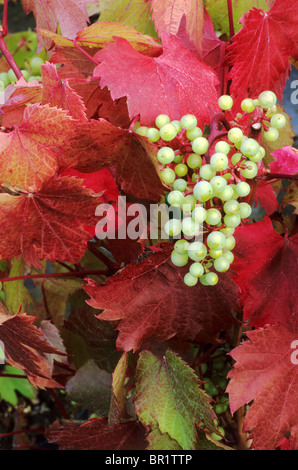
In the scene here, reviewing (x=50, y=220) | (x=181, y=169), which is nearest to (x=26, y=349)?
(x=50, y=220)

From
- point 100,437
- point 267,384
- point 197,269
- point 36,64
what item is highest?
point 36,64

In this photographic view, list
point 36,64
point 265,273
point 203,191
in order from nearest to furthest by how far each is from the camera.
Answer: point 203,191 < point 265,273 < point 36,64

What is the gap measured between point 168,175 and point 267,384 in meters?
0.22

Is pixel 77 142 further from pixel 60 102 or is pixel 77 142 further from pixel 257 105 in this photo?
pixel 257 105

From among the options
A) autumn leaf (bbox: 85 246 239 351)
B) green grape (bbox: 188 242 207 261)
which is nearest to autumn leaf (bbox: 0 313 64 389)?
autumn leaf (bbox: 85 246 239 351)

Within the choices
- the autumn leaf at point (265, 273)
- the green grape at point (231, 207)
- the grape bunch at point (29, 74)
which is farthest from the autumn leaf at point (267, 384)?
the grape bunch at point (29, 74)

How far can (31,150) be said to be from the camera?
0.39m

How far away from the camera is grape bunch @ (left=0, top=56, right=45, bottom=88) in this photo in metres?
0.53

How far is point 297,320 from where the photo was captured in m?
0.42

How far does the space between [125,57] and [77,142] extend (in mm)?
88

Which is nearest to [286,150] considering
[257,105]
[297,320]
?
[257,105]

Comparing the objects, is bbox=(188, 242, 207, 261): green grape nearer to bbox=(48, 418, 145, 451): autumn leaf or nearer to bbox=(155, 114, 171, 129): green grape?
bbox=(155, 114, 171, 129): green grape

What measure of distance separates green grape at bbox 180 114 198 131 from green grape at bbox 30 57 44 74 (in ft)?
0.87

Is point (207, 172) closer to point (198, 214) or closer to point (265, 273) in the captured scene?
point (198, 214)
